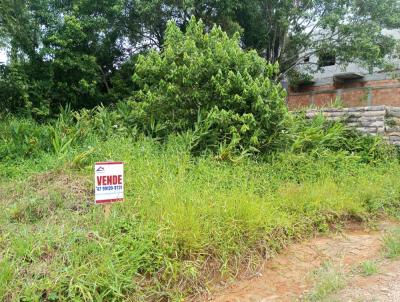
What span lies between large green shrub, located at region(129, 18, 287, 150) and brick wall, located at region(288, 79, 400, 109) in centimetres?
710

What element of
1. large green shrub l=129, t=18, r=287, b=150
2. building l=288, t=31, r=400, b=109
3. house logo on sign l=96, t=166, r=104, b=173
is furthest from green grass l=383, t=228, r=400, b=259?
building l=288, t=31, r=400, b=109

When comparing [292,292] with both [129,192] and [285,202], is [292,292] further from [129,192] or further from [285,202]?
[129,192]

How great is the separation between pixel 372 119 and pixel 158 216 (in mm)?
5527

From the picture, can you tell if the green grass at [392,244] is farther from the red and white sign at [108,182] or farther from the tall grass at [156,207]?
the red and white sign at [108,182]

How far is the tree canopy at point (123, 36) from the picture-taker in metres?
9.27

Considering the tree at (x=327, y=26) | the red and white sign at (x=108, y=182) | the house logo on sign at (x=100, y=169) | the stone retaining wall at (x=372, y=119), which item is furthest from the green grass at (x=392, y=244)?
the tree at (x=327, y=26)

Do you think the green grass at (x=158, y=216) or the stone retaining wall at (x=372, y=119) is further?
the stone retaining wall at (x=372, y=119)

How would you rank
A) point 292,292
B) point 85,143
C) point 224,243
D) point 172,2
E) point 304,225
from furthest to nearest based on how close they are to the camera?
point 172,2
point 85,143
point 304,225
point 224,243
point 292,292

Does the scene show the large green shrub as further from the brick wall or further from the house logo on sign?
the brick wall

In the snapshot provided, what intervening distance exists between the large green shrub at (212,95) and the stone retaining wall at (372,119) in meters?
2.09

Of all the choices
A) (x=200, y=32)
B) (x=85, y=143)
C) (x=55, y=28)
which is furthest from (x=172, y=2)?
(x=85, y=143)

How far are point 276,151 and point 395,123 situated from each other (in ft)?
10.1

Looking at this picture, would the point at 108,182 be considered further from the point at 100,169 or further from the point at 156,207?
the point at 156,207

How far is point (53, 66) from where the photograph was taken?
9.65 metres
